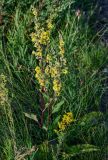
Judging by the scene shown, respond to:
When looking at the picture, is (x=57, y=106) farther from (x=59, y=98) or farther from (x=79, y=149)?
(x=79, y=149)

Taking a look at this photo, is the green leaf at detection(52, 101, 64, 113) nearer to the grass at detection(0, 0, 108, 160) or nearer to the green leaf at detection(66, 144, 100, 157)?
the grass at detection(0, 0, 108, 160)

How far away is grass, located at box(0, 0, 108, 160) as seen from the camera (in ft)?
8.11

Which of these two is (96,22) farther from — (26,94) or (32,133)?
(32,133)

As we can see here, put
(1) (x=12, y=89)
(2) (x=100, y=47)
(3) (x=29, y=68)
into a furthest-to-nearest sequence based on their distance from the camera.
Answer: (2) (x=100, y=47)
(3) (x=29, y=68)
(1) (x=12, y=89)

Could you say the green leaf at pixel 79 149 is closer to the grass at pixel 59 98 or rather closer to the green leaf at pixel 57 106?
the grass at pixel 59 98

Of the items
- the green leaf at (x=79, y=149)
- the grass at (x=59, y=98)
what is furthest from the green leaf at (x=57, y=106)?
the green leaf at (x=79, y=149)

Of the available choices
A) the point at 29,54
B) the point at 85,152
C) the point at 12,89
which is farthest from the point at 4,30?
the point at 85,152

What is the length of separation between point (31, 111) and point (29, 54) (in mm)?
655

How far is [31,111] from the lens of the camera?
285cm

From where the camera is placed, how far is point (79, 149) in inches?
99.4

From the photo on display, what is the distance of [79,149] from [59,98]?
45 centimetres

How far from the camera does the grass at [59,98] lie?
2473 mm

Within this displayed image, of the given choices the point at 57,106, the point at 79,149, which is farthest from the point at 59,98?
the point at 79,149

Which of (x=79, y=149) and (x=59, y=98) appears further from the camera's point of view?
(x=59, y=98)
